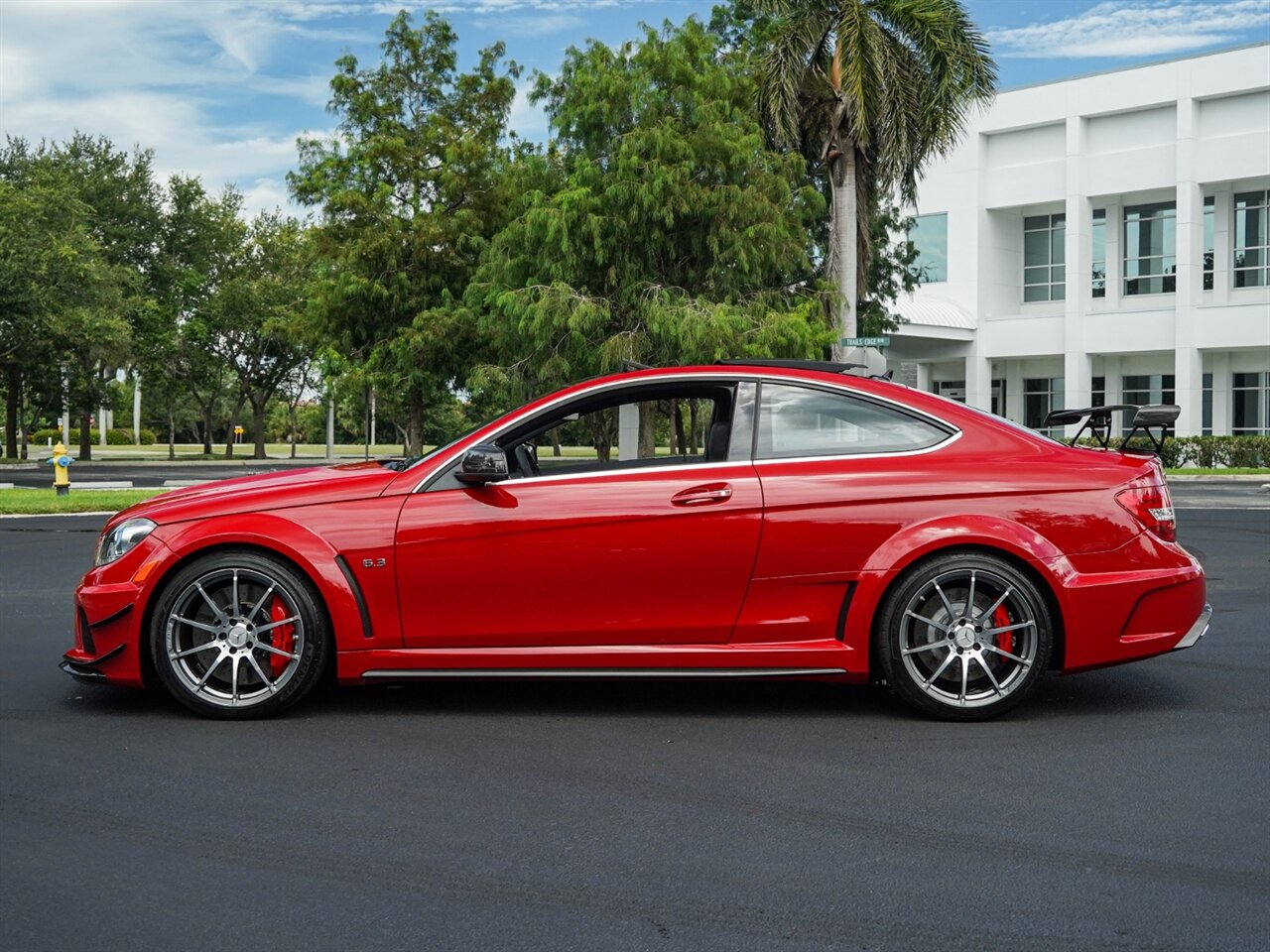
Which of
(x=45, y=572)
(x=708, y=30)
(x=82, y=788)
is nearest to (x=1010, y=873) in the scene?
(x=82, y=788)

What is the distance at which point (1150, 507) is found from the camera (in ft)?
20.1

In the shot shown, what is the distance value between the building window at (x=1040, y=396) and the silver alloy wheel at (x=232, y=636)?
45153mm

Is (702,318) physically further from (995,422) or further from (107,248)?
(107,248)

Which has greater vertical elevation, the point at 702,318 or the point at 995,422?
the point at 702,318

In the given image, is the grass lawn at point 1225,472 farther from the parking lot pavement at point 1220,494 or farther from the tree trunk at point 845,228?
the tree trunk at point 845,228

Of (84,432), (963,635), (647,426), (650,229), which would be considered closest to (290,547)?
(963,635)

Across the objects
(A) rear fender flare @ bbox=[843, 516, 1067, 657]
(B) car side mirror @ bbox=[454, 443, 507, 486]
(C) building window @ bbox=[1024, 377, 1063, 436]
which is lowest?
(A) rear fender flare @ bbox=[843, 516, 1067, 657]

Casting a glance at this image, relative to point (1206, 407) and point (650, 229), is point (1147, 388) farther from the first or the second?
point (650, 229)

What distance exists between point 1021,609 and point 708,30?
28863mm

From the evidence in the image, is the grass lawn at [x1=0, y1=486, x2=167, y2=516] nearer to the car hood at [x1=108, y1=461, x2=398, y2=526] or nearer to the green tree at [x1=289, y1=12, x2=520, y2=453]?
the green tree at [x1=289, y1=12, x2=520, y2=453]

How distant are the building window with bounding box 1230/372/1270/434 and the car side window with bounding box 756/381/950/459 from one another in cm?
4291

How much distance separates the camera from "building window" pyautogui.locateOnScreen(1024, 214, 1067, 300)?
48156 millimetres

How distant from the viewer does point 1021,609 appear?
6000mm

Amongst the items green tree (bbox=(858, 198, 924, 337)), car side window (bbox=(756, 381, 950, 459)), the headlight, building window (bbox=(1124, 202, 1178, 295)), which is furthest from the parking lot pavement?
the headlight
